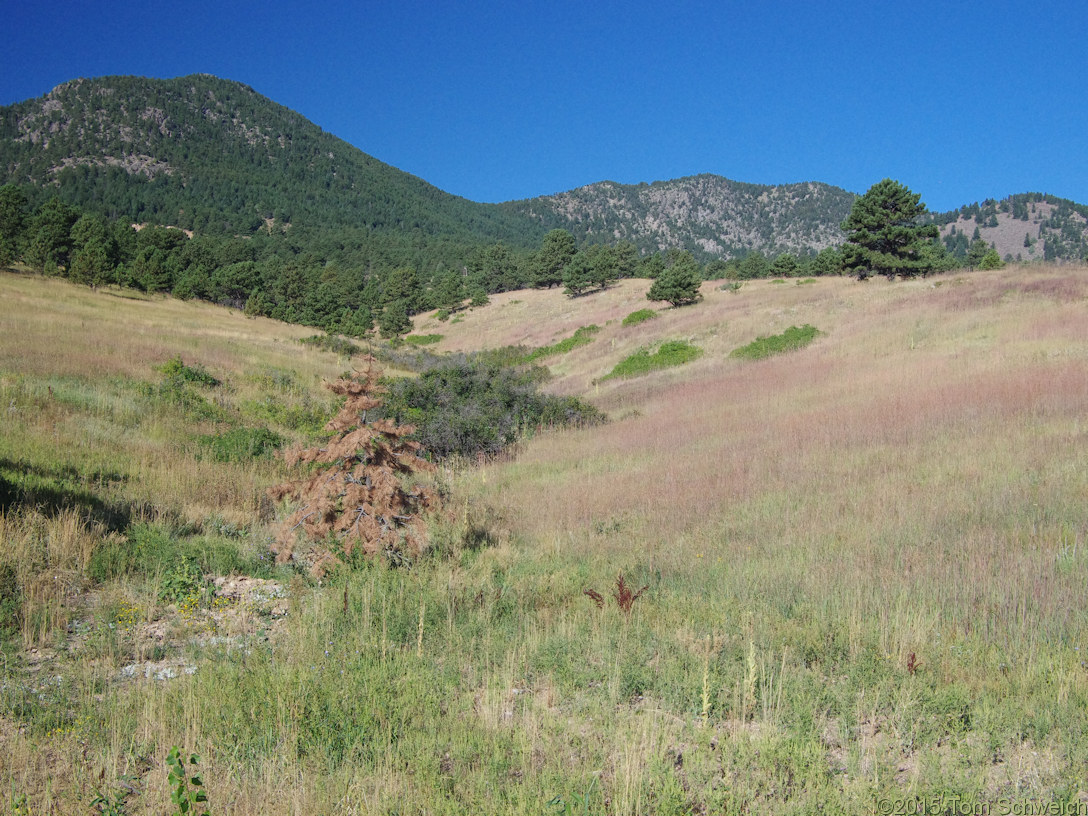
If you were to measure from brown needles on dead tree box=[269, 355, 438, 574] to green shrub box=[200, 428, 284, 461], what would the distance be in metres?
5.40

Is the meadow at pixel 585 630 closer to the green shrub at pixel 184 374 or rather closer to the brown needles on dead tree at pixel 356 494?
the brown needles on dead tree at pixel 356 494

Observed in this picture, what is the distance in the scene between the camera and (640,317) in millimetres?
38906

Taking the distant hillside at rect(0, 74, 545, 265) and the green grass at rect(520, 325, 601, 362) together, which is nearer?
the green grass at rect(520, 325, 601, 362)

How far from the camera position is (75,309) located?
28.9m

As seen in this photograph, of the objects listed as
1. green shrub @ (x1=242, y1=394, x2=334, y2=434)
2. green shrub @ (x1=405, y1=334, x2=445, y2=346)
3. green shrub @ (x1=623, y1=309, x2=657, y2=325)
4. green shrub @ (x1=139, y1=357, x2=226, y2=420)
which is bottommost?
green shrub @ (x1=242, y1=394, x2=334, y2=434)

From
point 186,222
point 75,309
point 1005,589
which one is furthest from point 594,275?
point 186,222

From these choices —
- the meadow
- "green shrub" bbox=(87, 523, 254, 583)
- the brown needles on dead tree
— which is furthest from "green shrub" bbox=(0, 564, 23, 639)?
the brown needles on dead tree

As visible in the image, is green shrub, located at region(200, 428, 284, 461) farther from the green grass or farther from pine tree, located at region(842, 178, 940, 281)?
pine tree, located at region(842, 178, 940, 281)

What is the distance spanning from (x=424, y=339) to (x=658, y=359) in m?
33.6

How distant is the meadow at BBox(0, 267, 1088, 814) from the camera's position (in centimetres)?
298

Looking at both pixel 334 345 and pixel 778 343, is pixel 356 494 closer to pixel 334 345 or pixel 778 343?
pixel 778 343

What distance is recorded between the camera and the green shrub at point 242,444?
11.1 meters

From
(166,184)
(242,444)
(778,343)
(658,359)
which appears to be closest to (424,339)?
(658,359)

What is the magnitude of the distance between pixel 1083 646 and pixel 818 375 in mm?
15646
